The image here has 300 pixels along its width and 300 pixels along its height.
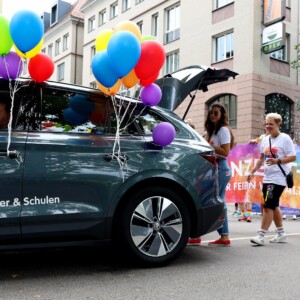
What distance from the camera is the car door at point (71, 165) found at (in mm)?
3916

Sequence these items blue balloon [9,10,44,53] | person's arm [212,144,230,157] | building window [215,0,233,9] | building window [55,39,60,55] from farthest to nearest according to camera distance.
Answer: building window [55,39,60,55], building window [215,0,233,9], person's arm [212,144,230,157], blue balloon [9,10,44,53]

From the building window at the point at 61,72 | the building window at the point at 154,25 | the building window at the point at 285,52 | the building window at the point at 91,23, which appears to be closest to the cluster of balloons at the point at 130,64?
the building window at the point at 285,52

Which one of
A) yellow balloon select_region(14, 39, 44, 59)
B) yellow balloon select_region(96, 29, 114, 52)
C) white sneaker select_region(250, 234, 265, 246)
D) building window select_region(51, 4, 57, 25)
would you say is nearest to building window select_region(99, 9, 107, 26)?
building window select_region(51, 4, 57, 25)

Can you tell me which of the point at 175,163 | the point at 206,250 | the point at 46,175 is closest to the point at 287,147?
the point at 206,250

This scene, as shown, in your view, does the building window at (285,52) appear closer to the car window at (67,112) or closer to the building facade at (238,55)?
the building facade at (238,55)

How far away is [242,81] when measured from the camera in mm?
22812

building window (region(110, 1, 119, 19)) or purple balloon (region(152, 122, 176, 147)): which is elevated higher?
building window (region(110, 1, 119, 19))

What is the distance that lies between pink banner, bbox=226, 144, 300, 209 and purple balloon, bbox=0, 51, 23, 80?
754 cm

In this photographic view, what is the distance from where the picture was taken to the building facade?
22.5 metres

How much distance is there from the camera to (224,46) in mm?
23969

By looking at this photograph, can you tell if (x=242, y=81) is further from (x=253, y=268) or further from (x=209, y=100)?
(x=253, y=268)

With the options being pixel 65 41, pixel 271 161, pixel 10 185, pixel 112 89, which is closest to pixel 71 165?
pixel 10 185

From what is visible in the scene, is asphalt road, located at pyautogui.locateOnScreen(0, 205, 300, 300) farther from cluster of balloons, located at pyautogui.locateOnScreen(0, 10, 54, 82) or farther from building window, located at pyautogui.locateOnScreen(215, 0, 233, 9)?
building window, located at pyautogui.locateOnScreen(215, 0, 233, 9)

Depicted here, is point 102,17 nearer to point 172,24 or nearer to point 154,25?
point 154,25
